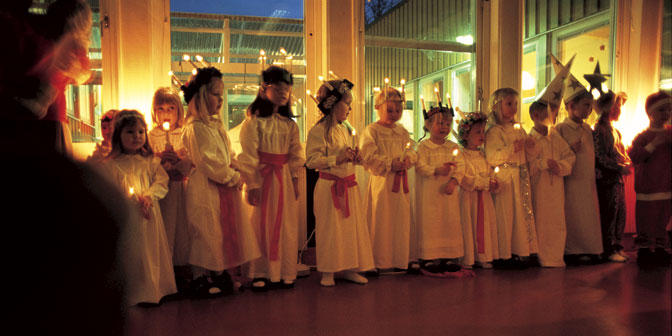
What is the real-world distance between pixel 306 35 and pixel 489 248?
2.59 meters

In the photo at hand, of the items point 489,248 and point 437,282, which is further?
point 489,248

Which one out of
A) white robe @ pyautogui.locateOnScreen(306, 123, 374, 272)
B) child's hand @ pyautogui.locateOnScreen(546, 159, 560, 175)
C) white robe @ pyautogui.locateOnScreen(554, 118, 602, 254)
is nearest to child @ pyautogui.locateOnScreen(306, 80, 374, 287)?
white robe @ pyautogui.locateOnScreen(306, 123, 374, 272)

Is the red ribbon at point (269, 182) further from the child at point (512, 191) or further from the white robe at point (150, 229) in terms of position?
the child at point (512, 191)

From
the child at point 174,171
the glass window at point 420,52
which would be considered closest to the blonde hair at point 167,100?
the child at point 174,171

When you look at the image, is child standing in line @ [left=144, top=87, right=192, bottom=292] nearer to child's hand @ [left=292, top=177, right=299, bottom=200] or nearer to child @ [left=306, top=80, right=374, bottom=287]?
child's hand @ [left=292, top=177, right=299, bottom=200]

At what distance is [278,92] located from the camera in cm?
318

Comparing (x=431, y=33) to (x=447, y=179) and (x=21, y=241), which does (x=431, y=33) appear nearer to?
(x=447, y=179)

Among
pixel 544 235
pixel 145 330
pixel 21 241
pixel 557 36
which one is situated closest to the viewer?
pixel 21 241

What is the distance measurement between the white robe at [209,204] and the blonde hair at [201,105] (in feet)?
0.14

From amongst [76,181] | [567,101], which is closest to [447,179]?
[567,101]

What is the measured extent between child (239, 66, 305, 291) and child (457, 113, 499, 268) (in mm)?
1461

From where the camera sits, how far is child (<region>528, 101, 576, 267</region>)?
3826 mm

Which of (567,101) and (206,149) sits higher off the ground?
(567,101)

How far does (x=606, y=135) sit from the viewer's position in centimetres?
399
